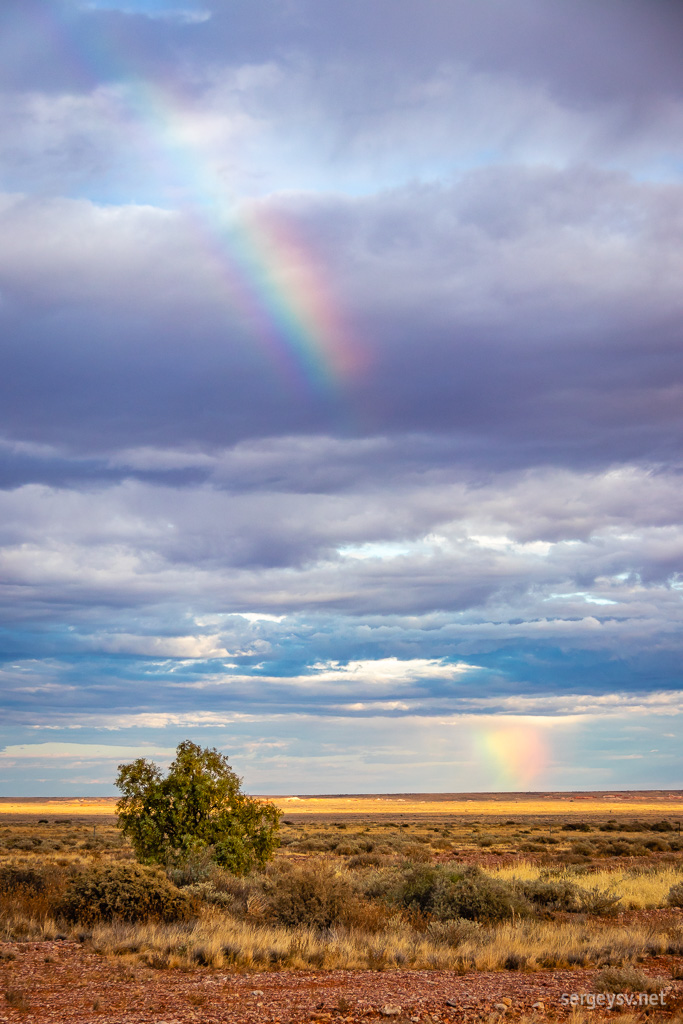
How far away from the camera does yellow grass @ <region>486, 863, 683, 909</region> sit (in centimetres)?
2680

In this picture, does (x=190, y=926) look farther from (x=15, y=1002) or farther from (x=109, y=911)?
(x=15, y=1002)

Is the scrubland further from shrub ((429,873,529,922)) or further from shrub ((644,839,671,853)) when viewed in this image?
shrub ((644,839,671,853))

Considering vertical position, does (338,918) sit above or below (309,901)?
below

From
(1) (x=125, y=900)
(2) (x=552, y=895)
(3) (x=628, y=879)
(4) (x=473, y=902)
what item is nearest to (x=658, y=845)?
(3) (x=628, y=879)

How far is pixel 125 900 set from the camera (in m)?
18.3

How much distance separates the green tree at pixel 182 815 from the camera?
24031mm

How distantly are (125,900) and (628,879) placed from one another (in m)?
20.6

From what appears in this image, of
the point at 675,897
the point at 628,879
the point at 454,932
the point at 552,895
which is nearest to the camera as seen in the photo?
the point at 454,932

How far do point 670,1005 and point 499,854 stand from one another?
1451 inches

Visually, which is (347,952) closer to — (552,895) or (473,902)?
(473,902)

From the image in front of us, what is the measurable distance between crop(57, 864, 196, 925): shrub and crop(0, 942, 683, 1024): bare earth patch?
2.60m

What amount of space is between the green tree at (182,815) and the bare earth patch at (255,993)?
842cm

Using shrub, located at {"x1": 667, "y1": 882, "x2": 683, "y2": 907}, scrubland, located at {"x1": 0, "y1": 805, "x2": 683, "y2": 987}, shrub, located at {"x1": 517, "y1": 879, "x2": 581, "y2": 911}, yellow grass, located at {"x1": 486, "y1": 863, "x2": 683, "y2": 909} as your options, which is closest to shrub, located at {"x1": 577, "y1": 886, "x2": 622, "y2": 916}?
scrubland, located at {"x1": 0, "y1": 805, "x2": 683, "y2": 987}

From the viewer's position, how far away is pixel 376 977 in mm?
14125
